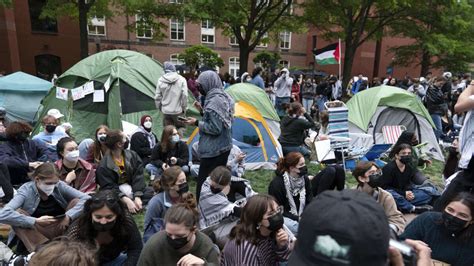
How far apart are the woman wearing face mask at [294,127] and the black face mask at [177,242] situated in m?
4.39

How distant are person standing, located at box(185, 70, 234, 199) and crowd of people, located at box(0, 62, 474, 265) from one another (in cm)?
1

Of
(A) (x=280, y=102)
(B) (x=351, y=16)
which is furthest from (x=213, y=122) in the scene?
(B) (x=351, y=16)

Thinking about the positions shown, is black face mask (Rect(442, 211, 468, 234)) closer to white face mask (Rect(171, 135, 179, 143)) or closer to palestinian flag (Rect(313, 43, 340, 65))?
white face mask (Rect(171, 135, 179, 143))

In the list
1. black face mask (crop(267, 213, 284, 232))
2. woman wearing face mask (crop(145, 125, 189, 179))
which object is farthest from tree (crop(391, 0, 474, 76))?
black face mask (crop(267, 213, 284, 232))

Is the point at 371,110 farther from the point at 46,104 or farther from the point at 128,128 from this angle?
the point at 46,104

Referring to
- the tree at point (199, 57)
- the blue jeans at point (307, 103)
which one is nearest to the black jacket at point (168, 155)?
the blue jeans at point (307, 103)

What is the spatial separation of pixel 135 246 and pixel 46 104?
6.78 metres

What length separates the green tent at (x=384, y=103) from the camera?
7855 mm

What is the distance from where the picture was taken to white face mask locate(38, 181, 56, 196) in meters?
3.28

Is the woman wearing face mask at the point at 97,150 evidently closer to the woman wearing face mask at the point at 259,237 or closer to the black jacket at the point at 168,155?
the black jacket at the point at 168,155

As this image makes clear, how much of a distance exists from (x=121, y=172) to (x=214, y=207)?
57.0 inches

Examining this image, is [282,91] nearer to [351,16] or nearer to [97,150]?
[97,150]

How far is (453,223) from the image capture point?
8.21 feet

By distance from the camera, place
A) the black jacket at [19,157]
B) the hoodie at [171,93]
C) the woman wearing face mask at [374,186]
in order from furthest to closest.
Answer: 1. the hoodie at [171,93]
2. the black jacket at [19,157]
3. the woman wearing face mask at [374,186]
